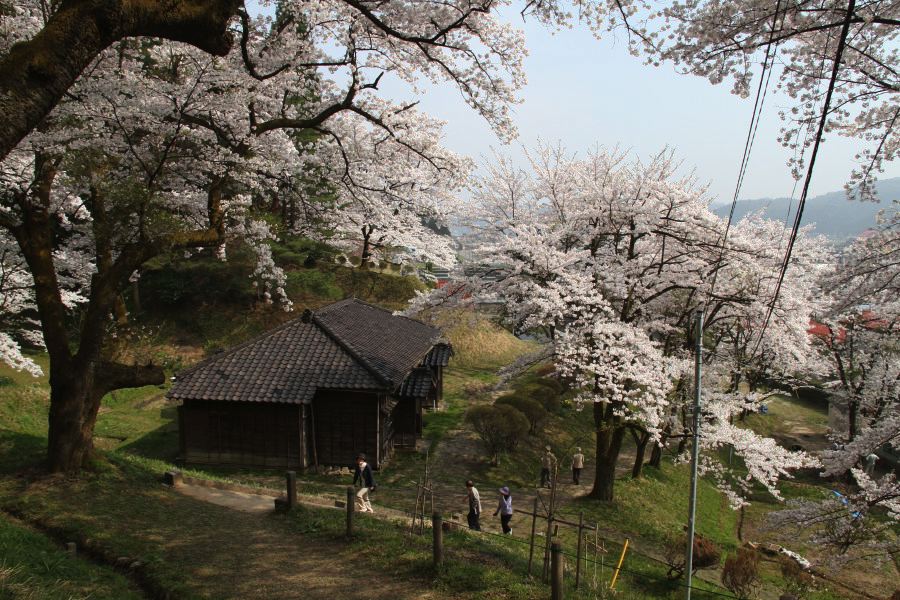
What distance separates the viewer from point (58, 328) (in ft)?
34.1

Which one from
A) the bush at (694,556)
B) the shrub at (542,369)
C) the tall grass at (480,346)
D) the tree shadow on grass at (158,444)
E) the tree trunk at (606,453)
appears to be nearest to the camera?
the bush at (694,556)

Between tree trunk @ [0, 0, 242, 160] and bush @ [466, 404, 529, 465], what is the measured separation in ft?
50.8

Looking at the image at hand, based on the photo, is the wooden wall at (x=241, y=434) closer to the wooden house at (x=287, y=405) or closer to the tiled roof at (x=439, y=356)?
the wooden house at (x=287, y=405)

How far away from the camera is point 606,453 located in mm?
17203

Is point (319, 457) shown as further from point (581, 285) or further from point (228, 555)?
point (581, 285)

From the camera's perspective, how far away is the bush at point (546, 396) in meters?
25.3

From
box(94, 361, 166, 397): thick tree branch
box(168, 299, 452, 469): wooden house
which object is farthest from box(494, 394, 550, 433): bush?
box(94, 361, 166, 397): thick tree branch

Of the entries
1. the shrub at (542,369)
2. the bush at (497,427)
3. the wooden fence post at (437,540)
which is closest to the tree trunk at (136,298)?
the bush at (497,427)

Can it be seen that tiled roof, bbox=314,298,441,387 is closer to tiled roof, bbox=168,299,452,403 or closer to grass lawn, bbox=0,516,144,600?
tiled roof, bbox=168,299,452,403

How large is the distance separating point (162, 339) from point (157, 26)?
82.9 feet

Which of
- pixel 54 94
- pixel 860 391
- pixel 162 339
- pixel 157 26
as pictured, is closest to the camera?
pixel 54 94

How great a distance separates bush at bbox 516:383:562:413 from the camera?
25328 mm

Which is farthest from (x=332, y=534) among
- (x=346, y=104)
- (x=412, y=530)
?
(x=346, y=104)

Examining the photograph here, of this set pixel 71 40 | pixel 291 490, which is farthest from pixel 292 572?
pixel 71 40
